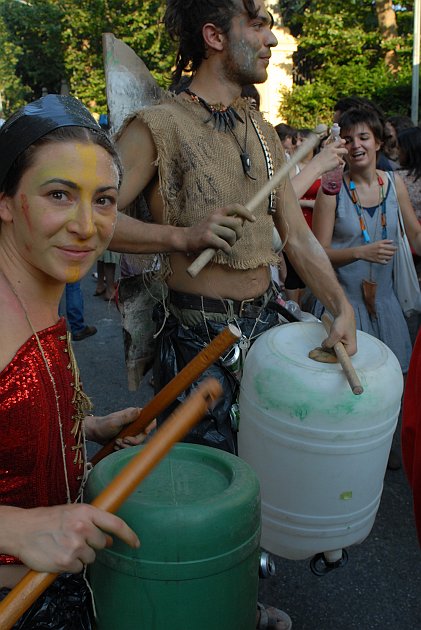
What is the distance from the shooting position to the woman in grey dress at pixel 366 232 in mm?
3590

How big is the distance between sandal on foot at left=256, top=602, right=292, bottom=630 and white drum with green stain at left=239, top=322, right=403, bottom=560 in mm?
421

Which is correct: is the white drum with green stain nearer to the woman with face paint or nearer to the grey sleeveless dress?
the woman with face paint

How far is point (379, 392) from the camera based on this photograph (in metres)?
1.74

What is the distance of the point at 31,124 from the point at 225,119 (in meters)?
1.12

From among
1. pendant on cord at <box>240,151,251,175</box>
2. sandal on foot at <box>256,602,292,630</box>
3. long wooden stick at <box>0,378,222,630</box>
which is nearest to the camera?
long wooden stick at <box>0,378,222,630</box>

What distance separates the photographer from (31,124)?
1.29m

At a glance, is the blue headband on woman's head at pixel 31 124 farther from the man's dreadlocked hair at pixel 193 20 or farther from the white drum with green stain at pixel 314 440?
the man's dreadlocked hair at pixel 193 20

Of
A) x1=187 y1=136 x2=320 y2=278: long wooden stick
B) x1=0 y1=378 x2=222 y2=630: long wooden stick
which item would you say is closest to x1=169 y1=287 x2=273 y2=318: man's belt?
x1=187 y1=136 x2=320 y2=278: long wooden stick

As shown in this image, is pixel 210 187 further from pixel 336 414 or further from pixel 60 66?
pixel 60 66

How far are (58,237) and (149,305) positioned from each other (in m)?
1.28

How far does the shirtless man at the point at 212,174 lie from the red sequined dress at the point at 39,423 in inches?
31.8

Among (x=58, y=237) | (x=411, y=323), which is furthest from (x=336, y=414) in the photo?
(x=411, y=323)

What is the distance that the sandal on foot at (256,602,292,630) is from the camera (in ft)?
7.10

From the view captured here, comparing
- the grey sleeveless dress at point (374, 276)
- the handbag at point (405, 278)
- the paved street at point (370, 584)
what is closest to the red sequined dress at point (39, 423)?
the paved street at point (370, 584)
